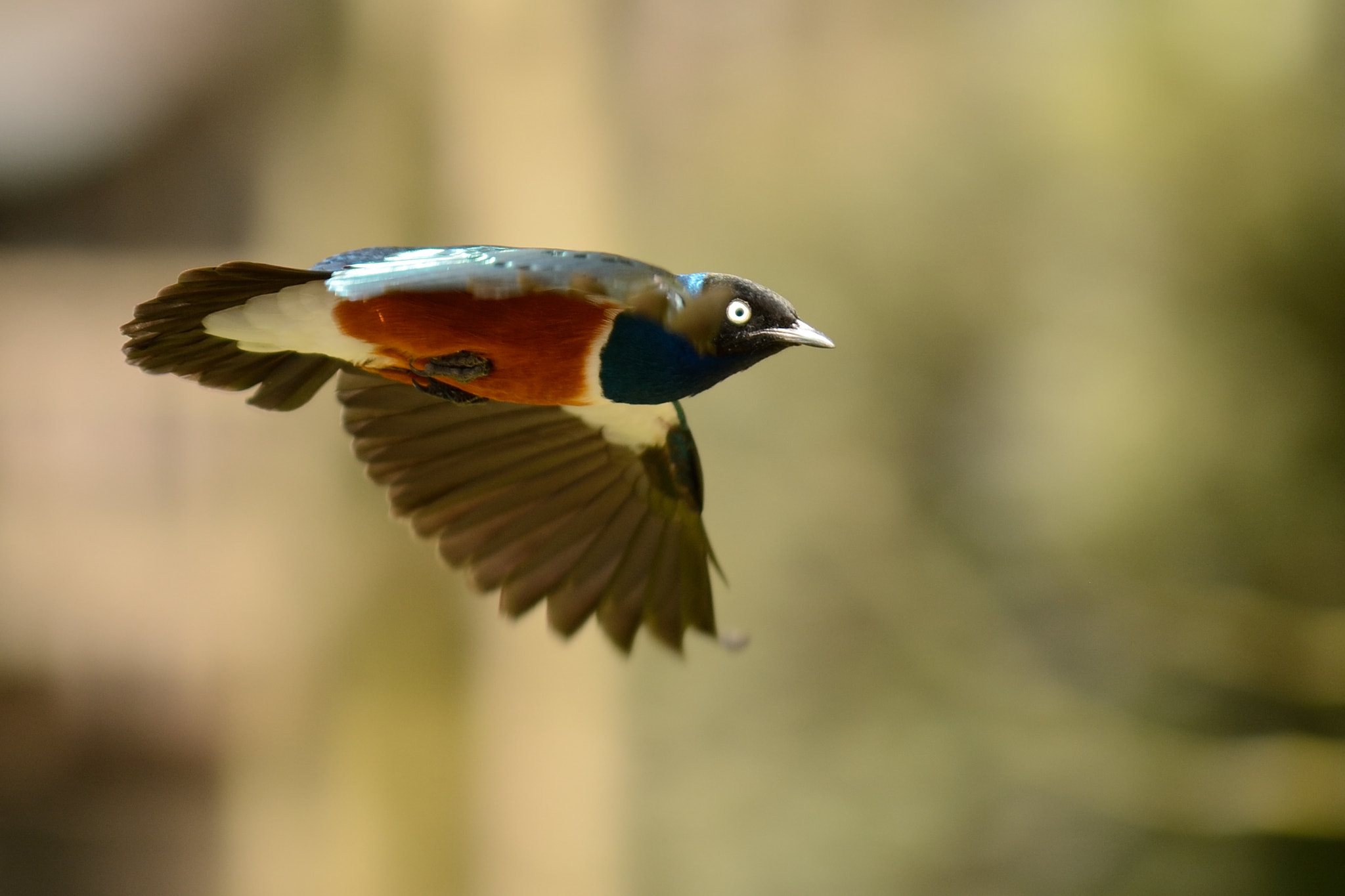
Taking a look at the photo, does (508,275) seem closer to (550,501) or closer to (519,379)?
(519,379)

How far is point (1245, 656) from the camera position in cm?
286

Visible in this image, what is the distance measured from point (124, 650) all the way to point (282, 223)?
120cm

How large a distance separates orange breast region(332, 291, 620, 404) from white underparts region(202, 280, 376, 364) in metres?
0.01

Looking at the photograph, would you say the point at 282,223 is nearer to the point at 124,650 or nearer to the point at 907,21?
the point at 124,650

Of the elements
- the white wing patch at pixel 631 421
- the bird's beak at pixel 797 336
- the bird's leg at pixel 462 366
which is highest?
the bird's beak at pixel 797 336

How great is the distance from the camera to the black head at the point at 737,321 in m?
0.84

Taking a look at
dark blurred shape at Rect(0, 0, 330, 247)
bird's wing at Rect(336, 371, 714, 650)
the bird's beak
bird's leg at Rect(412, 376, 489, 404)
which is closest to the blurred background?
dark blurred shape at Rect(0, 0, 330, 247)

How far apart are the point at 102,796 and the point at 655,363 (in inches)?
112

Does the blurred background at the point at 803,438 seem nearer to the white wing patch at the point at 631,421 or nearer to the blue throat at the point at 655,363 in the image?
the white wing patch at the point at 631,421

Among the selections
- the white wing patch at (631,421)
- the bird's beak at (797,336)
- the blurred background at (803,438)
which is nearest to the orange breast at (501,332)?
the bird's beak at (797,336)

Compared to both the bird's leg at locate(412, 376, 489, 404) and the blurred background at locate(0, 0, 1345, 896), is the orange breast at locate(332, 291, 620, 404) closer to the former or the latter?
the bird's leg at locate(412, 376, 489, 404)

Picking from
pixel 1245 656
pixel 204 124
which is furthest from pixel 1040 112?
pixel 204 124

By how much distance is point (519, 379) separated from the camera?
93 cm

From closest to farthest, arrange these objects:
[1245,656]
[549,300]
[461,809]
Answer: [549,300] → [1245,656] → [461,809]
